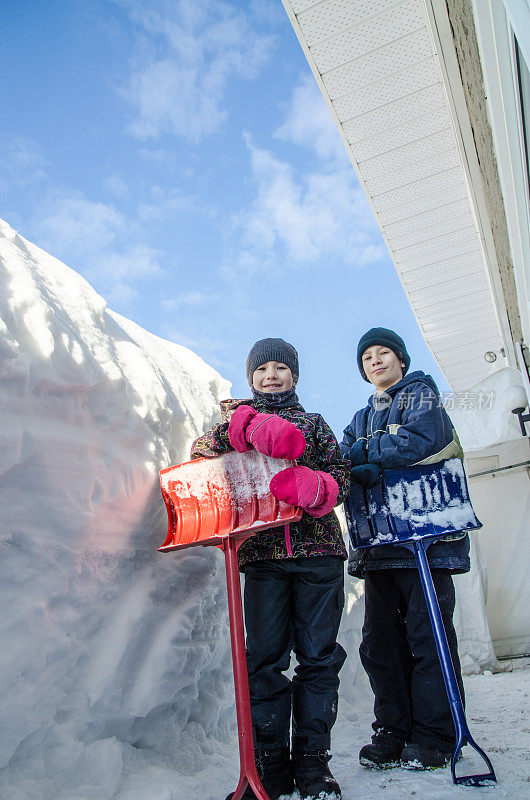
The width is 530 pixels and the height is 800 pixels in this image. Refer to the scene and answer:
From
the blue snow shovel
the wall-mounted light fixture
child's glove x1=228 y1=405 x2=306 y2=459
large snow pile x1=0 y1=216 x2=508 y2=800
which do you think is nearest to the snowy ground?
large snow pile x1=0 y1=216 x2=508 y2=800

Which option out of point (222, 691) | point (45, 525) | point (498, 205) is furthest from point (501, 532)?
point (45, 525)

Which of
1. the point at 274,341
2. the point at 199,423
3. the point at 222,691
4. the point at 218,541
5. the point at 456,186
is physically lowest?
the point at 222,691

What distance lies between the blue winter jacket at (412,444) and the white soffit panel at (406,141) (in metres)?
1.52

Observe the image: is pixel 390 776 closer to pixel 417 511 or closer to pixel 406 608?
pixel 406 608

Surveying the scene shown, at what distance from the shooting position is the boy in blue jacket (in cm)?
164

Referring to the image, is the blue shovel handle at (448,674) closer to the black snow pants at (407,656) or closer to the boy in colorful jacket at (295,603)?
the black snow pants at (407,656)

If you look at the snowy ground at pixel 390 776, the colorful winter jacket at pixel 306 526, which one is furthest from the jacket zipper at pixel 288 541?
the snowy ground at pixel 390 776

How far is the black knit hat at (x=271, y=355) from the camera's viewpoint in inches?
81.2

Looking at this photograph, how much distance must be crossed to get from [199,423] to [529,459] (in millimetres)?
3892

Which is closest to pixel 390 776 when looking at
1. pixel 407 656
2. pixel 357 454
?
pixel 407 656

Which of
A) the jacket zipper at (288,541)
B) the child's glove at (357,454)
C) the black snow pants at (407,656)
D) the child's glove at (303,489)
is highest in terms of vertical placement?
the child's glove at (357,454)

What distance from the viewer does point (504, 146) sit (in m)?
2.01

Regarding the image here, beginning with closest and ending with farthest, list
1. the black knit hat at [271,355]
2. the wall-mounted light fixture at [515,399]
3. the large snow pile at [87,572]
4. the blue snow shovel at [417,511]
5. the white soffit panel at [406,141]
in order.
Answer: the large snow pile at [87,572], the blue snow shovel at [417,511], the black knit hat at [271,355], the white soffit panel at [406,141], the wall-mounted light fixture at [515,399]

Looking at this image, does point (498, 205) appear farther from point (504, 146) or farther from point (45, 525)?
point (45, 525)
